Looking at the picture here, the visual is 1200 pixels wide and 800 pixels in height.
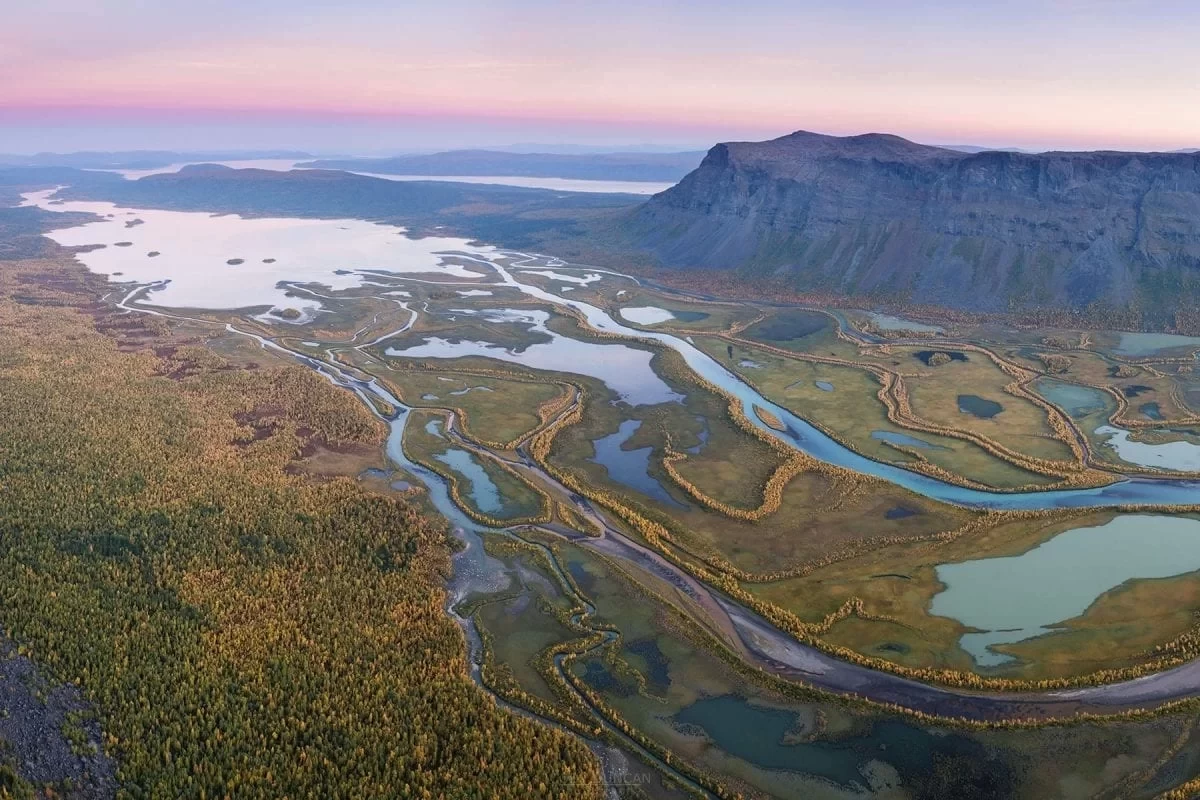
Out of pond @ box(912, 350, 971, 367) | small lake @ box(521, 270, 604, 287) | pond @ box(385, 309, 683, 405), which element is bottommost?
pond @ box(385, 309, 683, 405)

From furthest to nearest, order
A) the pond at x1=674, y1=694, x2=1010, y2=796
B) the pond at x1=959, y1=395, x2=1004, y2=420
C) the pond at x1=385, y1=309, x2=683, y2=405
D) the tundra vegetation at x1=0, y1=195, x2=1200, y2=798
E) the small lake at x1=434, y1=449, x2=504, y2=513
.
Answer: the pond at x1=385, y1=309, x2=683, y2=405 < the pond at x1=959, y1=395, x2=1004, y2=420 < the small lake at x1=434, y1=449, x2=504, y2=513 < the pond at x1=674, y1=694, x2=1010, y2=796 < the tundra vegetation at x1=0, y1=195, x2=1200, y2=798

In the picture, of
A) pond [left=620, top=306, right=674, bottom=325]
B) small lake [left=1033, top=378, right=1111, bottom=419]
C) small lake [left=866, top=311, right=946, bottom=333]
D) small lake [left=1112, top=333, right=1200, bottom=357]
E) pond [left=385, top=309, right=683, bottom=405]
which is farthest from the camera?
pond [left=620, top=306, right=674, bottom=325]

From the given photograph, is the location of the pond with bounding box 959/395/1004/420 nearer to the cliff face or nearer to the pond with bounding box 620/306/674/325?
the cliff face

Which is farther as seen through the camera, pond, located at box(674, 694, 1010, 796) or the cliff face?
the cliff face

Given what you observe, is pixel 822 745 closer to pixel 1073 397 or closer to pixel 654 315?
pixel 1073 397

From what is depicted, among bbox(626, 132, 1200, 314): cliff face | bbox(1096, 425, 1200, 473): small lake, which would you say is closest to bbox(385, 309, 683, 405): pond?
bbox(1096, 425, 1200, 473): small lake

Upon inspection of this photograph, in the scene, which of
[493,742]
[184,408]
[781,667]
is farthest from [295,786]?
[184,408]

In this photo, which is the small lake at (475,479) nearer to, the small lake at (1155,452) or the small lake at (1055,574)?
the small lake at (1055,574)
